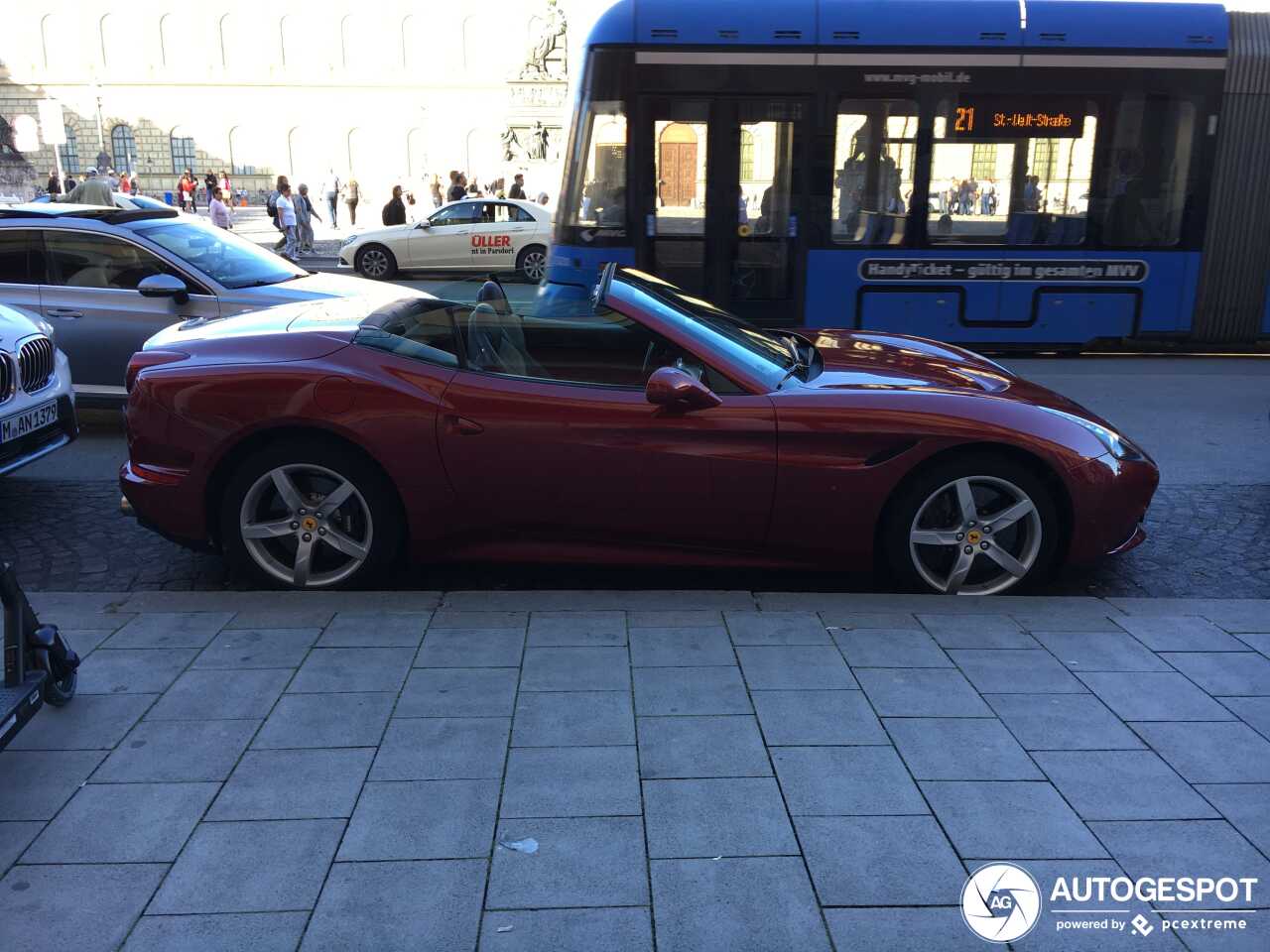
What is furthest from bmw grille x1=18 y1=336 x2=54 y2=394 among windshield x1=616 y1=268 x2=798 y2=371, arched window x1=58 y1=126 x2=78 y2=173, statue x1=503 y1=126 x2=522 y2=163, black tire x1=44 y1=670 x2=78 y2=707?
arched window x1=58 y1=126 x2=78 y2=173

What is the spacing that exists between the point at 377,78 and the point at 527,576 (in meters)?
66.6

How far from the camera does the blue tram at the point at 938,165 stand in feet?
32.1

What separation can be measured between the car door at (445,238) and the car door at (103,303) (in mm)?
12555

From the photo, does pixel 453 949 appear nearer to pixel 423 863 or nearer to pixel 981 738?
pixel 423 863

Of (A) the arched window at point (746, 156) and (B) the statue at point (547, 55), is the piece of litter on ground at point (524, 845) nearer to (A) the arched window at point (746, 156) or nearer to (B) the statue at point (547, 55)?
(A) the arched window at point (746, 156)

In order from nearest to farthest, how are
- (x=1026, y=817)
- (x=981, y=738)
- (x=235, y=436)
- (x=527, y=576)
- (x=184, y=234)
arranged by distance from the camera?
(x=1026, y=817) → (x=981, y=738) → (x=235, y=436) → (x=527, y=576) → (x=184, y=234)

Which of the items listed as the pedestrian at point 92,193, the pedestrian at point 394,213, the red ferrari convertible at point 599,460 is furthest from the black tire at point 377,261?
the red ferrari convertible at point 599,460

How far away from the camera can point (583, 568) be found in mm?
5121

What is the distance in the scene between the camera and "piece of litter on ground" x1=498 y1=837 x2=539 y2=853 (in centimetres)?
275

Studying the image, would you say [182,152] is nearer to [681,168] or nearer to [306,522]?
[681,168]

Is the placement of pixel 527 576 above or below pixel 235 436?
below

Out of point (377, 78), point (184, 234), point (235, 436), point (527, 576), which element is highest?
point (377, 78)

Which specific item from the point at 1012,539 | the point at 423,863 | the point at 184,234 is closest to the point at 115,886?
the point at 423,863

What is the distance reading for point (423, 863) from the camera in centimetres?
270
